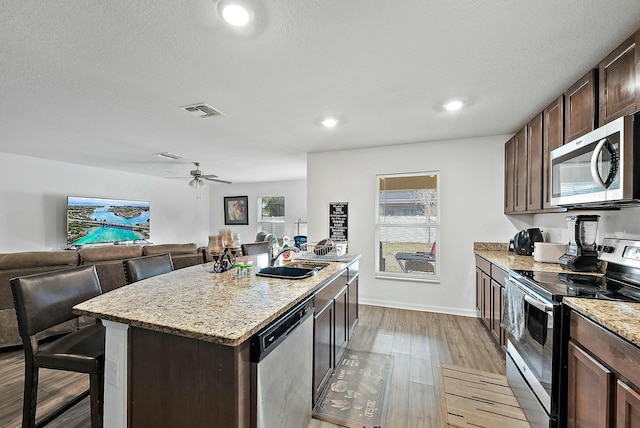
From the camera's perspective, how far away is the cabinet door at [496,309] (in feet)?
8.25

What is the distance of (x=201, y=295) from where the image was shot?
150cm

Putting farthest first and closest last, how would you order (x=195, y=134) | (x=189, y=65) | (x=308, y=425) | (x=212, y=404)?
(x=195, y=134) → (x=189, y=65) → (x=308, y=425) → (x=212, y=404)

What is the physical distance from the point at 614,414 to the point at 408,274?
2.83m

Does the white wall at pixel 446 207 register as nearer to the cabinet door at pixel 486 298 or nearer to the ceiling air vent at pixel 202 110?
the cabinet door at pixel 486 298

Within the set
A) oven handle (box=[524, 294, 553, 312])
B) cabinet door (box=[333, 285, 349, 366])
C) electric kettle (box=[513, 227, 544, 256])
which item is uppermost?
electric kettle (box=[513, 227, 544, 256])

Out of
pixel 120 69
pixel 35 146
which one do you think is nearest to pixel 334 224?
pixel 120 69

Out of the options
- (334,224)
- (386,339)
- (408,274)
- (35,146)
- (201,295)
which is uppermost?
(35,146)

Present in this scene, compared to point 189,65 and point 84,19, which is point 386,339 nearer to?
point 189,65

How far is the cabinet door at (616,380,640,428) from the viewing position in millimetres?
983

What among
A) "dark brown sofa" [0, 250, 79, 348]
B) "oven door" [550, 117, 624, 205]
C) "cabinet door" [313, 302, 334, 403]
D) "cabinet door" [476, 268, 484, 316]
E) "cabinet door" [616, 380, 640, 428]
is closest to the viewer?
"cabinet door" [616, 380, 640, 428]

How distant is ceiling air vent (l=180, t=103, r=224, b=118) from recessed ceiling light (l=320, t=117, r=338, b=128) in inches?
43.5

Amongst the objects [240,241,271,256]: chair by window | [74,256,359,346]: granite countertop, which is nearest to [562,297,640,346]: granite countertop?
[74,256,359,346]: granite countertop

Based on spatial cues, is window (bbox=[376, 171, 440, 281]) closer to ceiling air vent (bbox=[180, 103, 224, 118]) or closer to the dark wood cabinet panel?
the dark wood cabinet panel

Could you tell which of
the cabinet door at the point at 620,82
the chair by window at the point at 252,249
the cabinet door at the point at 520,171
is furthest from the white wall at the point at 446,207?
the cabinet door at the point at 620,82
